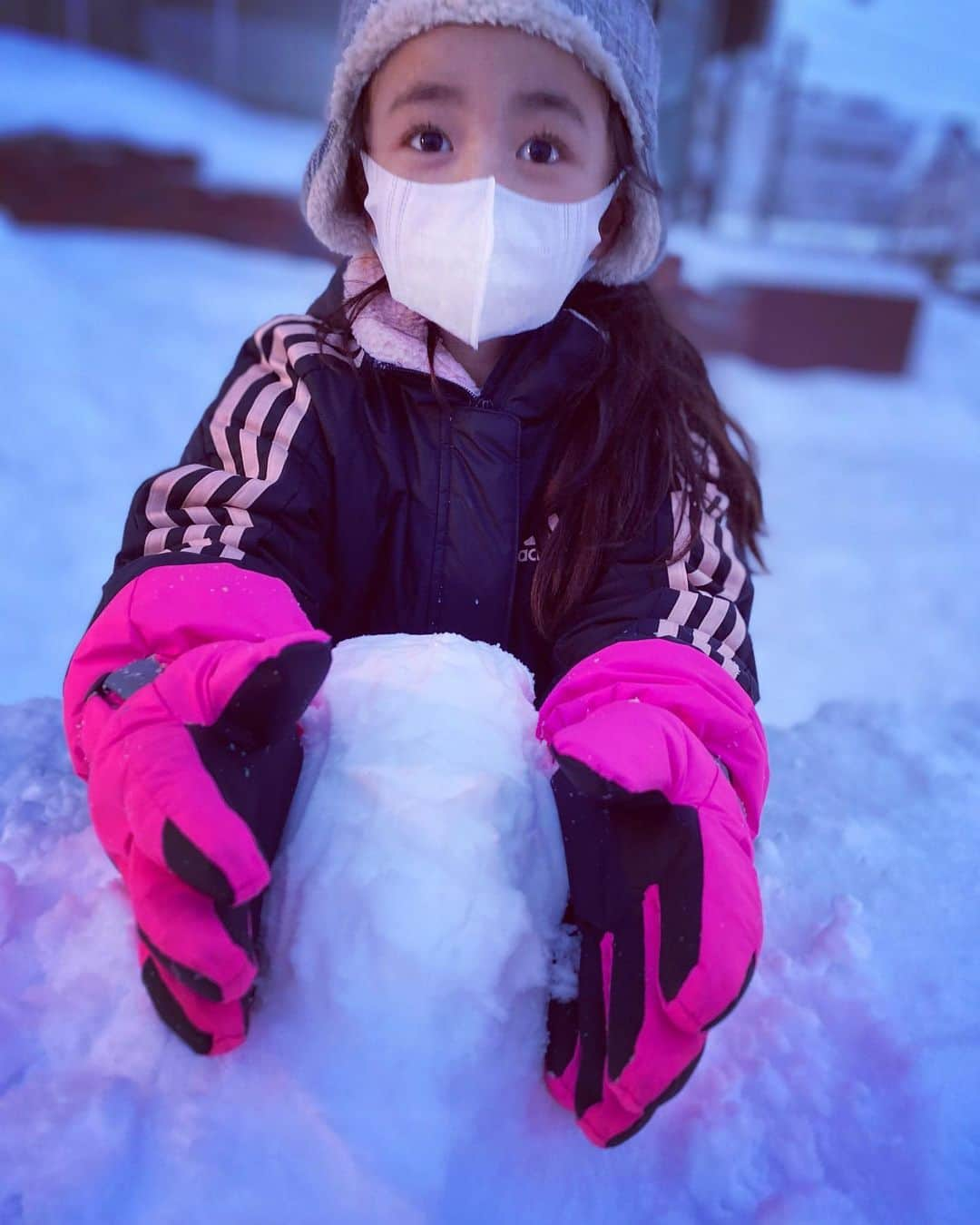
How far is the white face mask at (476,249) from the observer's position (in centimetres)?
104

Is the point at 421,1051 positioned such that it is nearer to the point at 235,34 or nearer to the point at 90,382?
the point at 90,382

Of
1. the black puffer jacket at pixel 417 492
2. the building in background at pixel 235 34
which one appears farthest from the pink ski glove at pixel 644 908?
the building in background at pixel 235 34

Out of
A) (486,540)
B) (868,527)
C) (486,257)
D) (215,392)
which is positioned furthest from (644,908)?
(215,392)

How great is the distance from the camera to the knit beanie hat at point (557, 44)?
0.98 metres

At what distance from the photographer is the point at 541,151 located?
1053 mm

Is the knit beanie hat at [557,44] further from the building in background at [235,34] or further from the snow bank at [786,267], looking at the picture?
the building in background at [235,34]

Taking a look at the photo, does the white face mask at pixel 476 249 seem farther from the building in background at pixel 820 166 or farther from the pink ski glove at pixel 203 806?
the building in background at pixel 820 166

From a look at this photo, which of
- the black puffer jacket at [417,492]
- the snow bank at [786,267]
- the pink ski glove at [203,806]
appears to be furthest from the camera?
the snow bank at [786,267]

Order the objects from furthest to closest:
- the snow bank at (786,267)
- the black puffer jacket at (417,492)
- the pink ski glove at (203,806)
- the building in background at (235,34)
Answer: the building in background at (235,34), the snow bank at (786,267), the black puffer jacket at (417,492), the pink ski glove at (203,806)

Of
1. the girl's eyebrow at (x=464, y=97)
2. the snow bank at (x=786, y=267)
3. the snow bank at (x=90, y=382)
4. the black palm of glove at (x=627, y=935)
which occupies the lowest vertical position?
the snow bank at (x=90, y=382)

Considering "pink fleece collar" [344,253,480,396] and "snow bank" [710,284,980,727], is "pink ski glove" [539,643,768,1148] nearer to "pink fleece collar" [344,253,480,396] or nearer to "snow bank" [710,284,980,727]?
"pink fleece collar" [344,253,480,396]

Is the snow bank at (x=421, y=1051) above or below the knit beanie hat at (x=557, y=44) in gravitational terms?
below

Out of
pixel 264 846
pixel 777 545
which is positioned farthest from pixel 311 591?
pixel 777 545

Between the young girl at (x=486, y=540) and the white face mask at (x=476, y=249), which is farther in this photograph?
the white face mask at (x=476, y=249)
